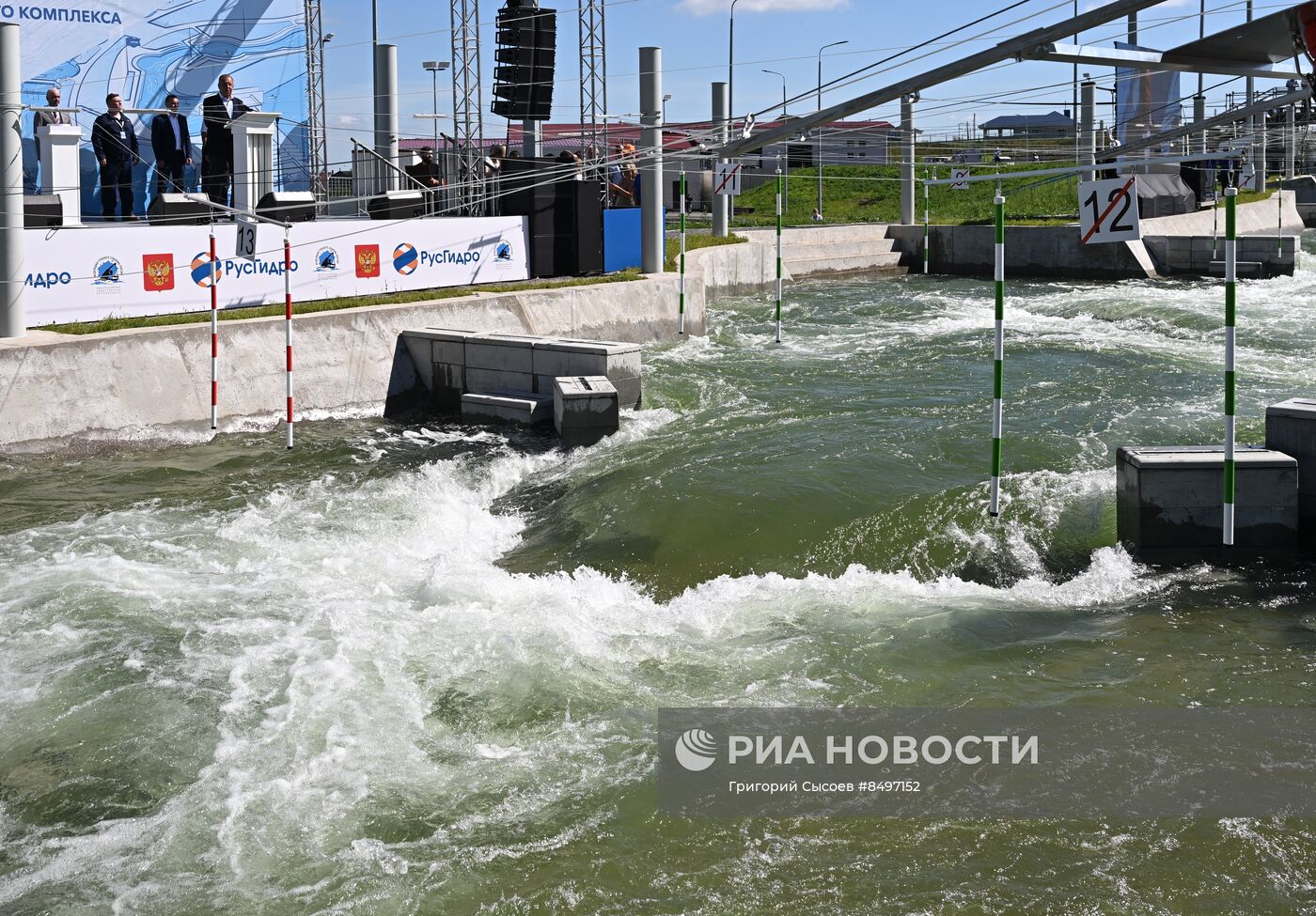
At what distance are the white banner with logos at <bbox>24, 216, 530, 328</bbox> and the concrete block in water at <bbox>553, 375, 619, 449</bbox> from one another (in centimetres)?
491

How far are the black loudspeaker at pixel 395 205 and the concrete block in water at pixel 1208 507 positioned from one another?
13038 millimetres

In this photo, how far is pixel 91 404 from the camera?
1384 centimetres

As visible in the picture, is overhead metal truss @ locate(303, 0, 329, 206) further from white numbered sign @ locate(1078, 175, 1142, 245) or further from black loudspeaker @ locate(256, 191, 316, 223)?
white numbered sign @ locate(1078, 175, 1142, 245)

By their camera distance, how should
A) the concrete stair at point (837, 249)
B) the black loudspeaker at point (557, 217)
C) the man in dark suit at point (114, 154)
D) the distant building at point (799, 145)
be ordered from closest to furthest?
the man in dark suit at point (114, 154) → the black loudspeaker at point (557, 217) → the distant building at point (799, 145) → the concrete stair at point (837, 249)

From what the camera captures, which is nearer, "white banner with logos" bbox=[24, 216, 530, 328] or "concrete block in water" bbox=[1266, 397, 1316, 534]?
"concrete block in water" bbox=[1266, 397, 1316, 534]

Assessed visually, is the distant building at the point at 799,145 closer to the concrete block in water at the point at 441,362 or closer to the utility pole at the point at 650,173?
the utility pole at the point at 650,173

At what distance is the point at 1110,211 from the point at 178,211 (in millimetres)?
12575

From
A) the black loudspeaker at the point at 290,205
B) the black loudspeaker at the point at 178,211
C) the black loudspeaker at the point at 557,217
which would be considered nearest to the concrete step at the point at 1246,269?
the black loudspeaker at the point at 557,217

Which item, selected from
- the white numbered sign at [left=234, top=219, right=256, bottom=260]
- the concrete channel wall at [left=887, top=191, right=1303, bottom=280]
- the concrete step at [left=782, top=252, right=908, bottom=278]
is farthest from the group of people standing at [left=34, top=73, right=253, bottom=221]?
the concrete channel wall at [left=887, top=191, right=1303, bottom=280]

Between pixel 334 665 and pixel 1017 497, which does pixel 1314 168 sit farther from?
pixel 334 665

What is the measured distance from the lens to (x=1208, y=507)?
9.73m

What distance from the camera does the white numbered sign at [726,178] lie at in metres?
27.1

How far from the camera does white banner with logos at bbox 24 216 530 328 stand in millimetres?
15109

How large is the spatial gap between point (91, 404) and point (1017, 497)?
9.08 metres
